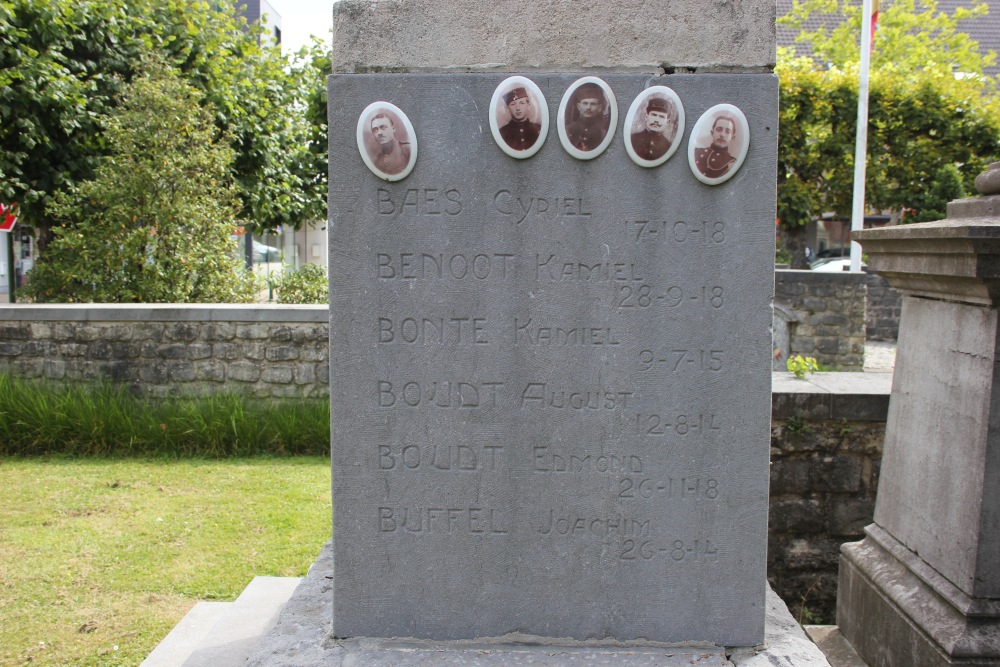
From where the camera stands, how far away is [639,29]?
2.43m

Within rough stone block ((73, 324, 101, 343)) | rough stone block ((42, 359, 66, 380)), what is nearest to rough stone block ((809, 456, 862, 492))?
rough stone block ((73, 324, 101, 343))

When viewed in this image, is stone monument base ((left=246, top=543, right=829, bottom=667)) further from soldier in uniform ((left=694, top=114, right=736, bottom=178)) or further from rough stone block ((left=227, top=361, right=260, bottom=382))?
rough stone block ((left=227, top=361, right=260, bottom=382))

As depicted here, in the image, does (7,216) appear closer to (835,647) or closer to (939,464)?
(835,647)

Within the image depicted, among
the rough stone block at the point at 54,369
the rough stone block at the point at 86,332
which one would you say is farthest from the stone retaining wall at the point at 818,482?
the rough stone block at the point at 54,369

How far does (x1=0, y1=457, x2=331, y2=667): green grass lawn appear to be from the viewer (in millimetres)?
3816

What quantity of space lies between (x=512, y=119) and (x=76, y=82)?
9202 millimetres

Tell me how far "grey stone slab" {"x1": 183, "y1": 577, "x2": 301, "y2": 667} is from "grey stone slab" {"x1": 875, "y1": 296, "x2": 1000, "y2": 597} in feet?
7.68

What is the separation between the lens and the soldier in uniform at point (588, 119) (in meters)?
2.40

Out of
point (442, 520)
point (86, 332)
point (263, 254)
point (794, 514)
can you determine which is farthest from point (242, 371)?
point (263, 254)

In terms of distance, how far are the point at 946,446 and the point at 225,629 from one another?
2795mm

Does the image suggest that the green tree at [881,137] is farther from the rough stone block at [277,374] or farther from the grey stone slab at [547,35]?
the grey stone slab at [547,35]

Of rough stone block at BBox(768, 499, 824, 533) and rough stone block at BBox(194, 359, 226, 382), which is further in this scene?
rough stone block at BBox(194, 359, 226, 382)

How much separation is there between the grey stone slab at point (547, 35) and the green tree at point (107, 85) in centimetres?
846

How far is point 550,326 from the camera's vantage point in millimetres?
2500
